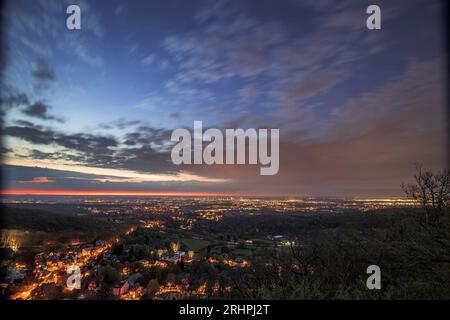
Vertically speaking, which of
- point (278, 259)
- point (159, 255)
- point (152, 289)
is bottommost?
point (159, 255)

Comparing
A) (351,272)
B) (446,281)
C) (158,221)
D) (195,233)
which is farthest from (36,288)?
(158,221)

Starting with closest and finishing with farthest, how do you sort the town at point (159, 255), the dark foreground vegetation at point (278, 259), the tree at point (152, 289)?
the dark foreground vegetation at point (278, 259)
the town at point (159, 255)
the tree at point (152, 289)

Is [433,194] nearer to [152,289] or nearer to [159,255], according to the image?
[152,289]

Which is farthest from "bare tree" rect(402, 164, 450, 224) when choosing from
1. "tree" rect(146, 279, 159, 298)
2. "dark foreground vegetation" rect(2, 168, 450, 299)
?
"tree" rect(146, 279, 159, 298)

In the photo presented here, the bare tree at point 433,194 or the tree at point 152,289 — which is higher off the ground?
the bare tree at point 433,194

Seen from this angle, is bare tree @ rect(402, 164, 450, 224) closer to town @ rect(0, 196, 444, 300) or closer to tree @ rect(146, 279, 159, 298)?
town @ rect(0, 196, 444, 300)

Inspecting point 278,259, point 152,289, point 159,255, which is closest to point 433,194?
point 278,259

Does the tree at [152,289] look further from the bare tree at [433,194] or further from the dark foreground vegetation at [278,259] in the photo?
the bare tree at [433,194]

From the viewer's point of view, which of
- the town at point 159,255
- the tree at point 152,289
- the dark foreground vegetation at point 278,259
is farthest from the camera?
the tree at point 152,289

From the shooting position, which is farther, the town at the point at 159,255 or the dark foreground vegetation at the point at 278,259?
the town at the point at 159,255

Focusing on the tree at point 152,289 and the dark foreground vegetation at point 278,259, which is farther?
the tree at point 152,289

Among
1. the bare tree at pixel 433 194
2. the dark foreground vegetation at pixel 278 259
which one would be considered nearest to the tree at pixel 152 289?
the dark foreground vegetation at pixel 278 259
